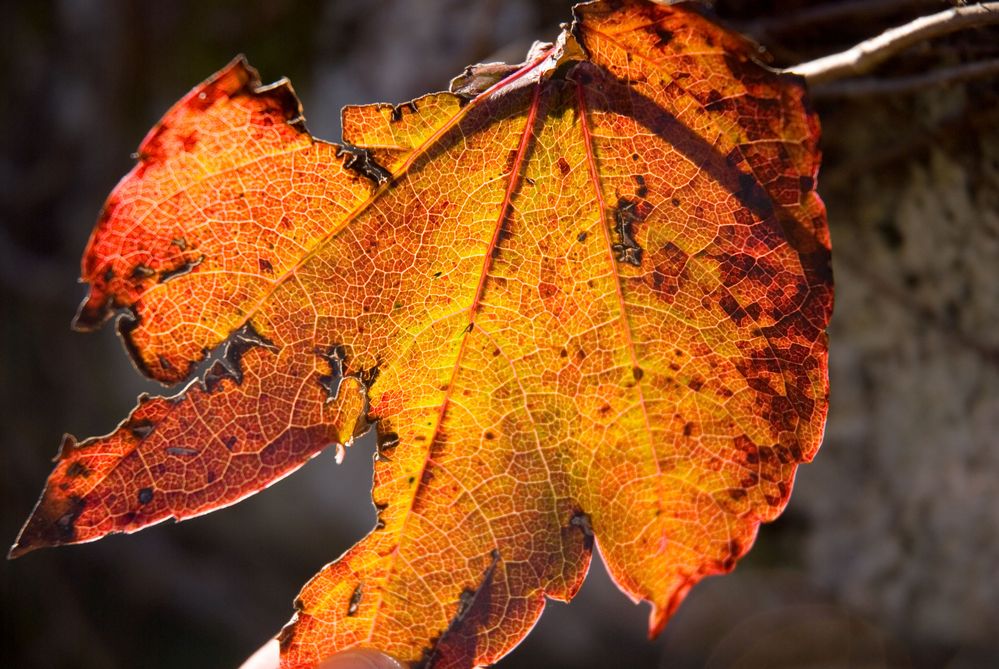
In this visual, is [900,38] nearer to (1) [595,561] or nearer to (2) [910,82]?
(2) [910,82]

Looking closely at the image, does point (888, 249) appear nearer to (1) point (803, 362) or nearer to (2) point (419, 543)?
(1) point (803, 362)

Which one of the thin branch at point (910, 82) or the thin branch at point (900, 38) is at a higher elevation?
the thin branch at point (900, 38)

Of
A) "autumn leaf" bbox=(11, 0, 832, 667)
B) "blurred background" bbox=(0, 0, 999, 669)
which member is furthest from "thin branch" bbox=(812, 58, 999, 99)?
"autumn leaf" bbox=(11, 0, 832, 667)

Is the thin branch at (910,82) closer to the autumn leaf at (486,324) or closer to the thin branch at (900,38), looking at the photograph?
the thin branch at (900,38)

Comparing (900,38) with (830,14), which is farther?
(830,14)

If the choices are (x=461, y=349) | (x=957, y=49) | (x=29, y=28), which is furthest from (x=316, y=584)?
(x=29, y=28)

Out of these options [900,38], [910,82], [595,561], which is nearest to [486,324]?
[900,38]

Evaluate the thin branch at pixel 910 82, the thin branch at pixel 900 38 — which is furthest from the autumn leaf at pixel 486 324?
the thin branch at pixel 910 82
